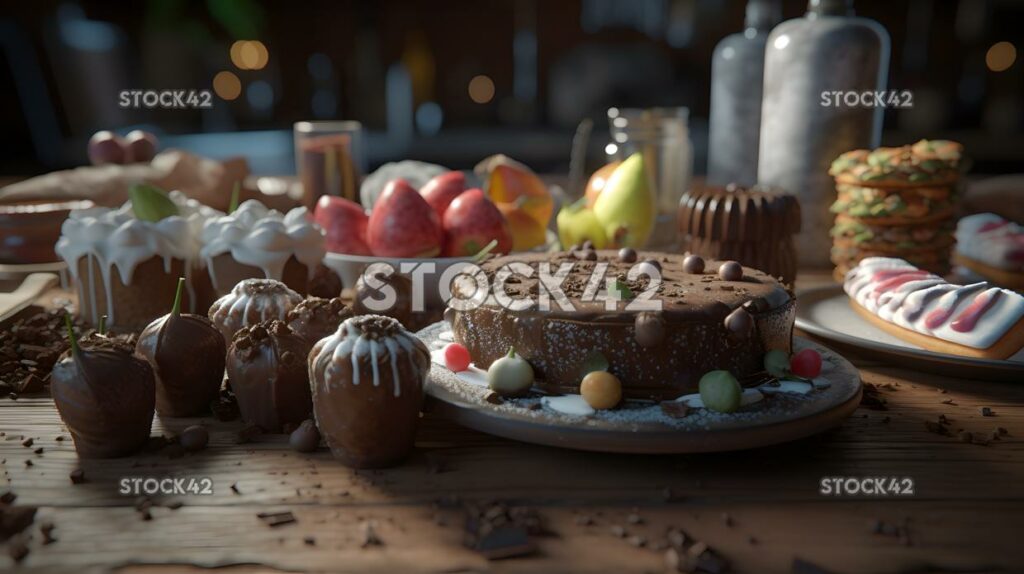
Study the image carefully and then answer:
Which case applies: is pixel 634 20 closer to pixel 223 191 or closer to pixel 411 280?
pixel 223 191

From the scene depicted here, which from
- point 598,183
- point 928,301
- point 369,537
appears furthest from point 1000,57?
point 369,537

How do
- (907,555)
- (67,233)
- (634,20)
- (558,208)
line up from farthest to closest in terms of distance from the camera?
(634,20), (558,208), (67,233), (907,555)

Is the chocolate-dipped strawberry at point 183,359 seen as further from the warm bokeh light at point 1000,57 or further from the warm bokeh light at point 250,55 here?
Result: the warm bokeh light at point 1000,57

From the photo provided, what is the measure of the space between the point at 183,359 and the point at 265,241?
0.38m

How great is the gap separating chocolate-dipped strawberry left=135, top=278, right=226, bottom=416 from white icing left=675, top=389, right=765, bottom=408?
55cm

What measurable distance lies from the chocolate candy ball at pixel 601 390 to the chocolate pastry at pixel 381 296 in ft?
1.50

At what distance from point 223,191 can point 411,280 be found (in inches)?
31.4

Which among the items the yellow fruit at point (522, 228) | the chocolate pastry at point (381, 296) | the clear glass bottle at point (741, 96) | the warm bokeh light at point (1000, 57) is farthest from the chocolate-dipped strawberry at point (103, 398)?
the warm bokeh light at point (1000, 57)

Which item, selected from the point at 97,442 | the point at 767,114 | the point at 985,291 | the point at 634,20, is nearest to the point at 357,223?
the point at 97,442

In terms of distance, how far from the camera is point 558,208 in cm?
195

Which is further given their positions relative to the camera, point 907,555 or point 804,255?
point 804,255

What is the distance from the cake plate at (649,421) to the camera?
0.83 m

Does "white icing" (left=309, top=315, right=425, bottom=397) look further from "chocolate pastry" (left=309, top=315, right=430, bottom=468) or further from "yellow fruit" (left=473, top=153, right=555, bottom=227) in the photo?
"yellow fruit" (left=473, top=153, right=555, bottom=227)

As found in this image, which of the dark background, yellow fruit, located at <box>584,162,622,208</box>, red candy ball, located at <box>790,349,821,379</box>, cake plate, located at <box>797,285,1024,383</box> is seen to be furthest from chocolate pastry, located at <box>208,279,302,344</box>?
the dark background
